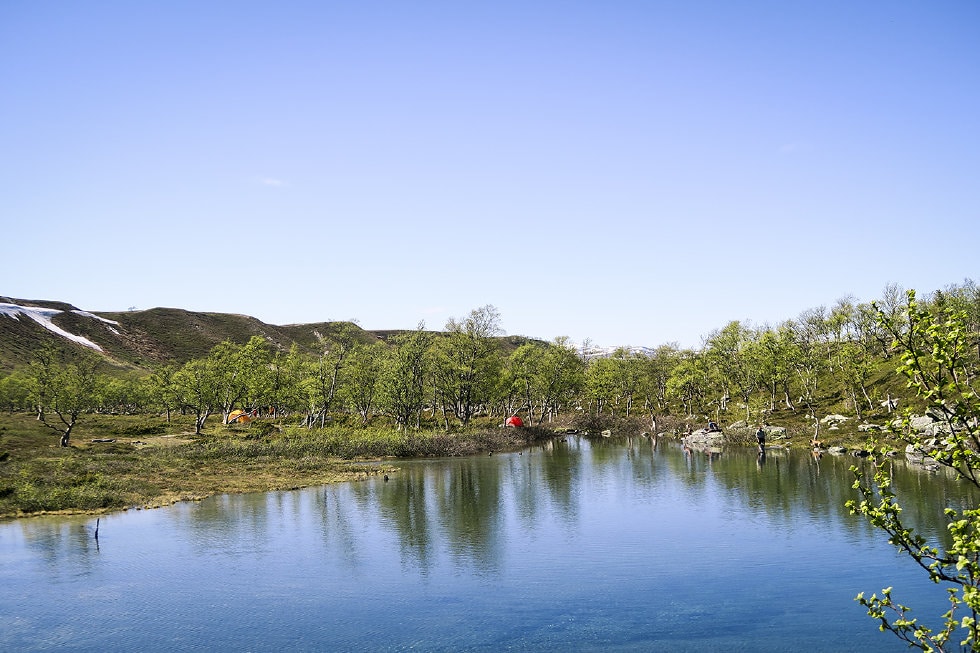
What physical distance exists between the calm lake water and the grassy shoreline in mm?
5342

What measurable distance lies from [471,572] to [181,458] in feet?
185

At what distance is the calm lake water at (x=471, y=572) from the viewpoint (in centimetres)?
2858

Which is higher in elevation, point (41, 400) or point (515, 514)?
point (41, 400)

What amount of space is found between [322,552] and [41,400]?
79504mm

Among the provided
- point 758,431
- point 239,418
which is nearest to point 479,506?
point 758,431

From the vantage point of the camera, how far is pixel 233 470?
74.7m

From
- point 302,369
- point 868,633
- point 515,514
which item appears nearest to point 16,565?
point 515,514

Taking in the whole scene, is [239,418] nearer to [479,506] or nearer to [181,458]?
[181,458]

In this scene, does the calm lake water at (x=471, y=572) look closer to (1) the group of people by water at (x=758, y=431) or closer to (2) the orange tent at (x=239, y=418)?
(1) the group of people by water at (x=758, y=431)

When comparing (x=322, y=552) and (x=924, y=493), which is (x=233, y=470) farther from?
(x=924, y=493)

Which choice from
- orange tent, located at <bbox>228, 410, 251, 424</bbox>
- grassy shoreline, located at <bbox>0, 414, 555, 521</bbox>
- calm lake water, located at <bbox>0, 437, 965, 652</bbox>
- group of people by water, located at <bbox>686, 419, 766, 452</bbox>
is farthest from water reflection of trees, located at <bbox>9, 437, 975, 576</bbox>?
orange tent, located at <bbox>228, 410, 251, 424</bbox>

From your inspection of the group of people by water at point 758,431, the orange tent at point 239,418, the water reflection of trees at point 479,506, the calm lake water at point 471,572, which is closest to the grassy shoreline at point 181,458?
the water reflection of trees at point 479,506

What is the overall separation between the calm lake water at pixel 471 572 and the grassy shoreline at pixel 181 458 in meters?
5.34

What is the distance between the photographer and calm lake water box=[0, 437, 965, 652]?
28.6 m
